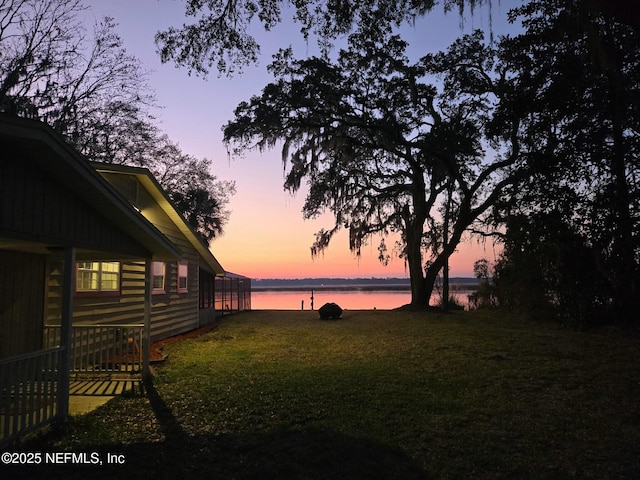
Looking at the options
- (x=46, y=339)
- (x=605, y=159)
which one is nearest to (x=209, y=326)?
(x=46, y=339)

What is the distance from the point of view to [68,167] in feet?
16.3

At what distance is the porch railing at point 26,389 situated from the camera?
4577 mm

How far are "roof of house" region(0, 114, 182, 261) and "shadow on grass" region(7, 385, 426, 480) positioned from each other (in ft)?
9.98

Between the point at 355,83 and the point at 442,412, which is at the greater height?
the point at 355,83

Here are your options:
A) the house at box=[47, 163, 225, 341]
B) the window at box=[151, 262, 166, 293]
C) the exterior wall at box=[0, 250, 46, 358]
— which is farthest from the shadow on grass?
the window at box=[151, 262, 166, 293]

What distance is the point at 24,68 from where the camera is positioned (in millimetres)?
17672

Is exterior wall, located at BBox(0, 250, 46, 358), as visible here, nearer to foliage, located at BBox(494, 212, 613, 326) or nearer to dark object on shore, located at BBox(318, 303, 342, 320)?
dark object on shore, located at BBox(318, 303, 342, 320)

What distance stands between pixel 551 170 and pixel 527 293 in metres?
6.14

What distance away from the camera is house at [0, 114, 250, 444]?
459 centimetres

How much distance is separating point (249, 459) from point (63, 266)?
454cm

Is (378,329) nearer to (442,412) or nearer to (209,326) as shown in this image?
(209,326)

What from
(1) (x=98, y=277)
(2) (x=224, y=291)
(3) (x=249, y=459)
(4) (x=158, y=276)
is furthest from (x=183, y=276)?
(3) (x=249, y=459)

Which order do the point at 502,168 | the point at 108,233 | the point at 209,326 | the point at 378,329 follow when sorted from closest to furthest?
1. the point at 108,233
2. the point at 378,329
3. the point at 209,326
4. the point at 502,168

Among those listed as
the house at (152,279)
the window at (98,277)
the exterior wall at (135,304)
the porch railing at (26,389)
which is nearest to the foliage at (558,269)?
the house at (152,279)
